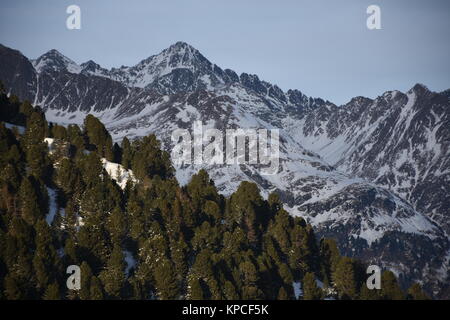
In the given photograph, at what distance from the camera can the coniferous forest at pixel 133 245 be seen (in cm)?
15138

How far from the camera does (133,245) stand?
17075 cm

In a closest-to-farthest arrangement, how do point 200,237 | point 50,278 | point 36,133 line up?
point 50,278 → point 200,237 → point 36,133

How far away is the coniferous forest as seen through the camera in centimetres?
15138

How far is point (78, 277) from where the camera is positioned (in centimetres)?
14912

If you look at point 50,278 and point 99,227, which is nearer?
point 50,278
